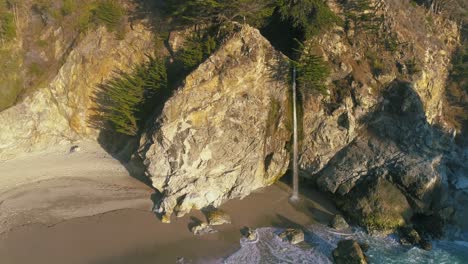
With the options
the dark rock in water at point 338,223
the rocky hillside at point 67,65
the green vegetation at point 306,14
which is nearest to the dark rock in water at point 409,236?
the dark rock in water at point 338,223

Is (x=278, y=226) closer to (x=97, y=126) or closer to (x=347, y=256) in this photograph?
(x=347, y=256)

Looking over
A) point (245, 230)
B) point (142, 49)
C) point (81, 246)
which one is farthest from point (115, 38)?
point (245, 230)

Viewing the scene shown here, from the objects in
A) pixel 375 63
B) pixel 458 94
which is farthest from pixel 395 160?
pixel 458 94

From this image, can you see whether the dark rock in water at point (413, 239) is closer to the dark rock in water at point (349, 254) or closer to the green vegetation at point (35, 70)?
the dark rock in water at point (349, 254)

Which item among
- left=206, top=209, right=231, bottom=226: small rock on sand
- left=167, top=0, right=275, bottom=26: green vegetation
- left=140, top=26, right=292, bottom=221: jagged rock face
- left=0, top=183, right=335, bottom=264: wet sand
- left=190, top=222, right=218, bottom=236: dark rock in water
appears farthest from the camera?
left=167, top=0, right=275, bottom=26: green vegetation

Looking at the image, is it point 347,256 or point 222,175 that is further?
point 222,175

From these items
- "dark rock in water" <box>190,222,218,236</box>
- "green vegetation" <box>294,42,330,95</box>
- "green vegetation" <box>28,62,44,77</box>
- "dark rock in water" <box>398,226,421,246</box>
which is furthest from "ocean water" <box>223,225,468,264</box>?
"green vegetation" <box>28,62,44,77</box>

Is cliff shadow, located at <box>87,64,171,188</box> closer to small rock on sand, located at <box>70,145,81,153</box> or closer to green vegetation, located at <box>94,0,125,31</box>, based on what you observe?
small rock on sand, located at <box>70,145,81,153</box>
